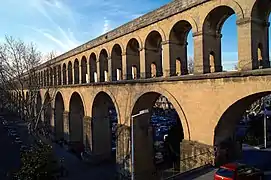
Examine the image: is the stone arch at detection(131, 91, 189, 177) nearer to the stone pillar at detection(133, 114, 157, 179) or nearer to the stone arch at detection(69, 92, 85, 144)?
the stone pillar at detection(133, 114, 157, 179)

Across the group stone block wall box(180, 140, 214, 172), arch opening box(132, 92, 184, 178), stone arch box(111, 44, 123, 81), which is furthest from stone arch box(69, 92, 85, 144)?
stone block wall box(180, 140, 214, 172)

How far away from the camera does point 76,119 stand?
111ft

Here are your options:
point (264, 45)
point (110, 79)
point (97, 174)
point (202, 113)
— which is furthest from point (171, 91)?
point (97, 174)

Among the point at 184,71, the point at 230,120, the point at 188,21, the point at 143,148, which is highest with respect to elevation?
the point at 188,21

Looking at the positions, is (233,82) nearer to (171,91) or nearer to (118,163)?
(171,91)

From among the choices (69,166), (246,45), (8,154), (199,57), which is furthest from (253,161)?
(8,154)

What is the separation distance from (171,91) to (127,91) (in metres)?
5.07

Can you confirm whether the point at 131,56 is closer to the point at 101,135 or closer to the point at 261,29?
the point at 101,135

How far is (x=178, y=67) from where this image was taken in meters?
18.0

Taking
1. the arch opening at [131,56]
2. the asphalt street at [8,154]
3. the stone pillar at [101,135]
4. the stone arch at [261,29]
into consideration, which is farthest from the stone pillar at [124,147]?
the stone arch at [261,29]

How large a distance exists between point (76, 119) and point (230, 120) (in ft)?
78.0

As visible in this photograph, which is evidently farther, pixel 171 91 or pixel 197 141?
pixel 171 91

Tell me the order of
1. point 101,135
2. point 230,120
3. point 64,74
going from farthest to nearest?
point 64,74
point 101,135
point 230,120

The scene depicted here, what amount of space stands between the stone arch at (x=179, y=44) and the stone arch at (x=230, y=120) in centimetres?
460
